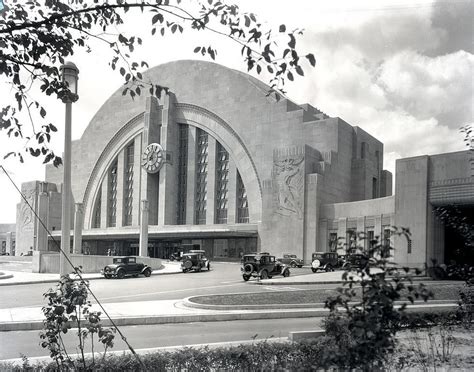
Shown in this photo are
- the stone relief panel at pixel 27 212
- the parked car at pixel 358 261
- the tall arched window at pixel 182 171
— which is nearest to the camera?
the parked car at pixel 358 261

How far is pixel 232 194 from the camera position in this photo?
57.4m

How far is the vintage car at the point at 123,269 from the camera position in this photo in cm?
2800

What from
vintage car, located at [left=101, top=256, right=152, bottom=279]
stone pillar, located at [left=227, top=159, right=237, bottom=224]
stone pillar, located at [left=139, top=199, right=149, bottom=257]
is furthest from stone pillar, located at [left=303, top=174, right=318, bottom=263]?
vintage car, located at [left=101, top=256, right=152, bottom=279]

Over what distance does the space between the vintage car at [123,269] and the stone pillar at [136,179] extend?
35373 millimetres

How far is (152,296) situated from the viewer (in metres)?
19.2

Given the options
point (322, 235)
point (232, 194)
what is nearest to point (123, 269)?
point (322, 235)

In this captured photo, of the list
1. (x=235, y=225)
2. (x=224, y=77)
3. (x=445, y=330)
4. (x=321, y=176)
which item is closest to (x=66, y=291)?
(x=445, y=330)

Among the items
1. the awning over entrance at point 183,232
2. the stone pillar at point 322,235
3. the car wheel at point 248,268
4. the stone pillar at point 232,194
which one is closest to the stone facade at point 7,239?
the awning over entrance at point 183,232

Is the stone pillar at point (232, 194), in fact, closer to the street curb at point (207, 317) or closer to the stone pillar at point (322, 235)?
the stone pillar at point (322, 235)

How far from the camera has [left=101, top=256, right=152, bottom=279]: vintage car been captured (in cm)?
2800

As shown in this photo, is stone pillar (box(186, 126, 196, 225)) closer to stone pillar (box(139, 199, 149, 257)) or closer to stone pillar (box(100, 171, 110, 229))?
stone pillar (box(100, 171, 110, 229))

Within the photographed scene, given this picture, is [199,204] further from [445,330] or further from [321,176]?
[445,330]

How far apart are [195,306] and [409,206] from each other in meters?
20.2

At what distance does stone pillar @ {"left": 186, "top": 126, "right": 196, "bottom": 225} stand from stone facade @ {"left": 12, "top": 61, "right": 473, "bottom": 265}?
0.15 m
